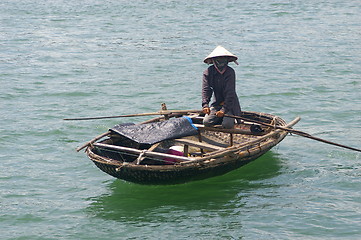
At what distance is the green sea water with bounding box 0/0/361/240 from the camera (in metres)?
8.07

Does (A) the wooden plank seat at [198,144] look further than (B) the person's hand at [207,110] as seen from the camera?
No

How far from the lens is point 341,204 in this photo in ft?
27.6

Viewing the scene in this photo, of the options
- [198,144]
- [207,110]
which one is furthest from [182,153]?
[207,110]

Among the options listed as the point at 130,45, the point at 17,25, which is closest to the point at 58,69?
the point at 130,45

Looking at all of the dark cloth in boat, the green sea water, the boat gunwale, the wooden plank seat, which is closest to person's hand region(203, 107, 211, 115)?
the dark cloth in boat

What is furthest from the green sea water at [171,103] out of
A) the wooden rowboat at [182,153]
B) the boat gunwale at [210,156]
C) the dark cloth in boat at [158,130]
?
the dark cloth in boat at [158,130]

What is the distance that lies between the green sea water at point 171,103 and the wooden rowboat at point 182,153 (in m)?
0.43

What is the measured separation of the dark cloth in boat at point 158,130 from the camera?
870 cm

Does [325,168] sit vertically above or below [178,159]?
below

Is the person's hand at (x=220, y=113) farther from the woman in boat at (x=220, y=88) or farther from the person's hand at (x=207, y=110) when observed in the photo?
the person's hand at (x=207, y=110)

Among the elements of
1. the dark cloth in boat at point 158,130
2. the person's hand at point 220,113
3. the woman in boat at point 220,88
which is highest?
Answer: the woman in boat at point 220,88

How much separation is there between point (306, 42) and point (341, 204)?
11292 millimetres

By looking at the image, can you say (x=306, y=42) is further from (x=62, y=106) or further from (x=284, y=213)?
(x=284, y=213)

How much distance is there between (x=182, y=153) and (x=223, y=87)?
110cm
